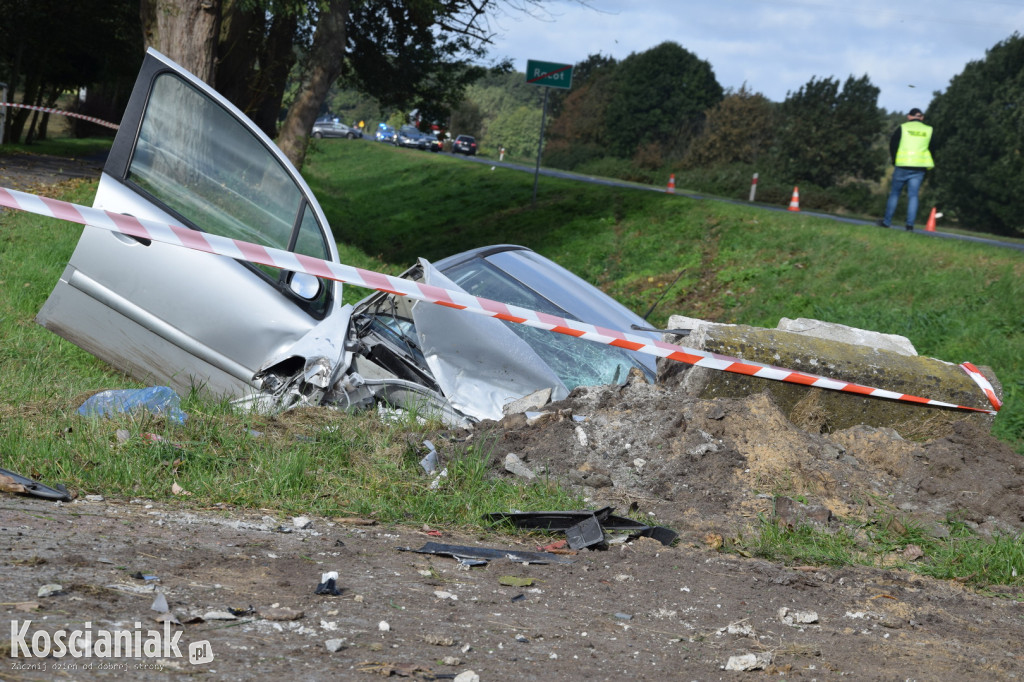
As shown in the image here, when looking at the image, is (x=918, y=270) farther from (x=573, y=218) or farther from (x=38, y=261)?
(x=38, y=261)

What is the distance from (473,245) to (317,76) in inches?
221

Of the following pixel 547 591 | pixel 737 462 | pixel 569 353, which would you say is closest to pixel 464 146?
pixel 569 353

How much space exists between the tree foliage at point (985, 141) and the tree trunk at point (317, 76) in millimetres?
35468

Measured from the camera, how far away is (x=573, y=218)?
1980 centimetres

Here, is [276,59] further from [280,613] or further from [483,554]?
[280,613]

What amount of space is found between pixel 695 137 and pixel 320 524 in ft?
172

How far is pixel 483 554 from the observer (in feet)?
12.0

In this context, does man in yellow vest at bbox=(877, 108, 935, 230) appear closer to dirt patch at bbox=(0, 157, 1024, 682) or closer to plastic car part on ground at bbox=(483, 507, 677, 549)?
→ dirt patch at bbox=(0, 157, 1024, 682)

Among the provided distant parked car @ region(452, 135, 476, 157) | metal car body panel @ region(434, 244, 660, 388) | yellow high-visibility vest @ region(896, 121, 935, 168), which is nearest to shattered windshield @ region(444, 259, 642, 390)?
metal car body panel @ region(434, 244, 660, 388)

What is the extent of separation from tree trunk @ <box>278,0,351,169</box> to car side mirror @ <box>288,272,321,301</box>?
9.47 meters

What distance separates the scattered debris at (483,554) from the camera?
361 centimetres

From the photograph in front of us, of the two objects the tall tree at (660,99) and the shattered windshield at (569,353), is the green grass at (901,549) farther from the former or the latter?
the tall tree at (660,99)

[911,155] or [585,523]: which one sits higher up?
[911,155]

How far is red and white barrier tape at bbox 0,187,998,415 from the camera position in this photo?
15.2 ft
